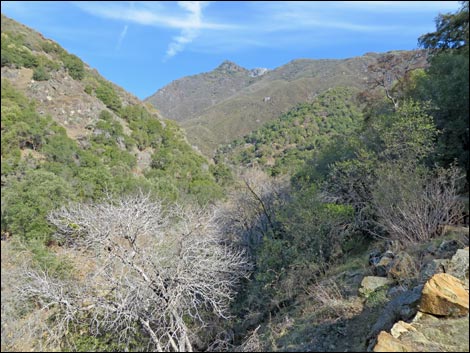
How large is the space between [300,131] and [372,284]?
2034 inches

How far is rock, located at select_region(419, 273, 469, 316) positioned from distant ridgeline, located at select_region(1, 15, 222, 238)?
54.1 ft

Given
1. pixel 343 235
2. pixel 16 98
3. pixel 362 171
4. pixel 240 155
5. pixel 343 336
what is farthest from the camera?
pixel 240 155

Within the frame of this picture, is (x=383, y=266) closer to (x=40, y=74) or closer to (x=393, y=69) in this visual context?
(x=393, y=69)

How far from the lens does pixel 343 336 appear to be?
638 cm

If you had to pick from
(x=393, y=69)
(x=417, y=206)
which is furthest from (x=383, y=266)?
(x=393, y=69)

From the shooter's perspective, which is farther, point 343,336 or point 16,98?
point 16,98

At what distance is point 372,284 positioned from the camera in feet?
24.0

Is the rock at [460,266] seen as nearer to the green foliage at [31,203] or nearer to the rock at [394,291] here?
the rock at [394,291]

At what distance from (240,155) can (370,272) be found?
163ft

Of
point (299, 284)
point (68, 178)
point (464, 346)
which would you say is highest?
point (68, 178)

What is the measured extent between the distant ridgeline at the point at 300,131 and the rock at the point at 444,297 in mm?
42768

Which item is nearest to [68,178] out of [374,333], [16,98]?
[16,98]

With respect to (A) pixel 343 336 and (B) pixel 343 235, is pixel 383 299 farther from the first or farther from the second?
(B) pixel 343 235

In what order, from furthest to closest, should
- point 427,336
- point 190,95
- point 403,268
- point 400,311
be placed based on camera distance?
point 190,95 < point 403,268 < point 400,311 < point 427,336
